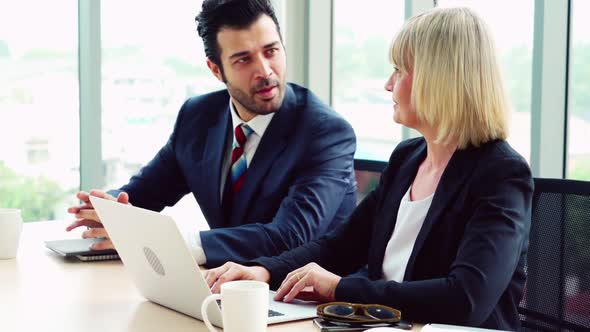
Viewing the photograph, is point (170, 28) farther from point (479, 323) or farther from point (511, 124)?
point (479, 323)

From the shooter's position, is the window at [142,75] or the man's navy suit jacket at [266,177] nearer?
the man's navy suit jacket at [266,177]

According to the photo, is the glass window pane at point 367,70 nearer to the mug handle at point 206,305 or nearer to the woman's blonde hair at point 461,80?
the woman's blonde hair at point 461,80

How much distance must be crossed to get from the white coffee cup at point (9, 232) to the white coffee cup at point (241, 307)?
1003 mm

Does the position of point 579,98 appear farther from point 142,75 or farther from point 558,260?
point 142,75

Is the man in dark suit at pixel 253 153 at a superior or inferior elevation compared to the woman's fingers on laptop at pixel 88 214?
superior

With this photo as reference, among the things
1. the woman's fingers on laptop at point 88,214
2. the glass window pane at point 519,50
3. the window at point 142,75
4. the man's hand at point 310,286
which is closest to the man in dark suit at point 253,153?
the woman's fingers on laptop at point 88,214

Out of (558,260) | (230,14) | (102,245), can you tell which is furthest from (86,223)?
(558,260)

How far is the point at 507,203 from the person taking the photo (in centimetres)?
171

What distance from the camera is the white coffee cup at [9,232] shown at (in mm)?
2219

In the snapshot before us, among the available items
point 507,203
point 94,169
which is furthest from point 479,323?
point 94,169

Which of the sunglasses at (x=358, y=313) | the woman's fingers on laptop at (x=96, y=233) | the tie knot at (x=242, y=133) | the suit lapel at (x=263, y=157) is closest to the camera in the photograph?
the sunglasses at (x=358, y=313)

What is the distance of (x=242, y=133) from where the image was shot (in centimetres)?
263

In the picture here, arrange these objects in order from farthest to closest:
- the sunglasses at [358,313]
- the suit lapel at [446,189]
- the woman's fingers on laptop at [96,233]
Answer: the woman's fingers on laptop at [96,233] < the suit lapel at [446,189] < the sunglasses at [358,313]

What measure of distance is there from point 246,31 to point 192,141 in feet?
1.39
